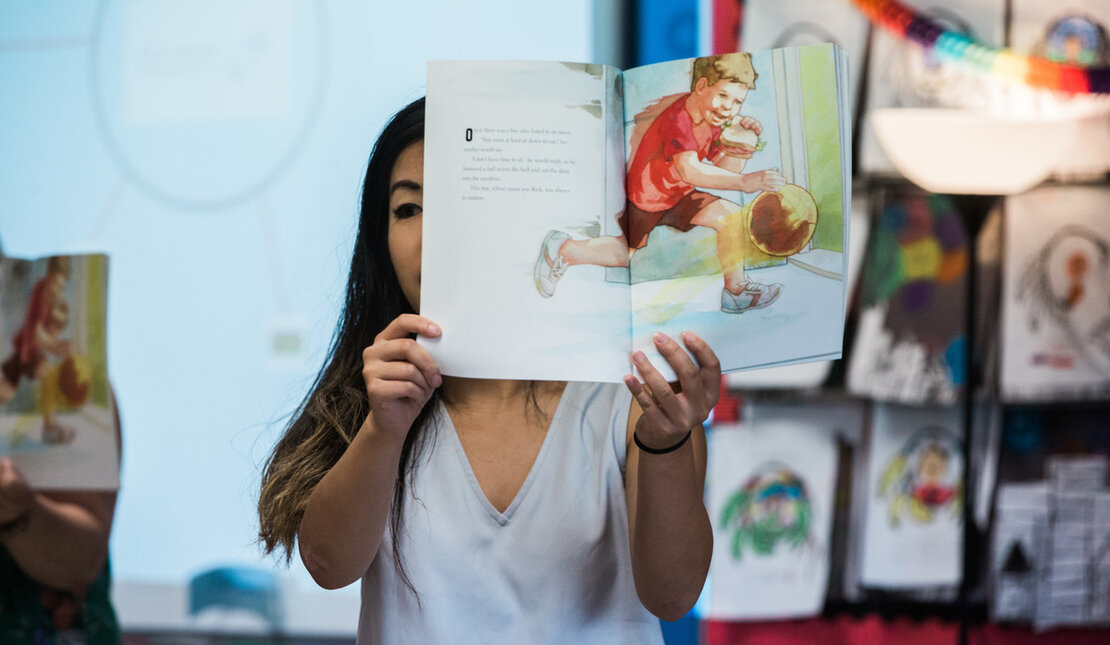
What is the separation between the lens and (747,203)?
679mm

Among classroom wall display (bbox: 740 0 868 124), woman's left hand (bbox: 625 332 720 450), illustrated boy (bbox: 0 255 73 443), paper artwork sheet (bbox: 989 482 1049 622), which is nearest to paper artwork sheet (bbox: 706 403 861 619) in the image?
paper artwork sheet (bbox: 989 482 1049 622)

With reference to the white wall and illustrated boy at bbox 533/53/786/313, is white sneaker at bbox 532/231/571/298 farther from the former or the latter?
the white wall

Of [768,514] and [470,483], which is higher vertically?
[470,483]

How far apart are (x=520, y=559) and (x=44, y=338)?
1.11m

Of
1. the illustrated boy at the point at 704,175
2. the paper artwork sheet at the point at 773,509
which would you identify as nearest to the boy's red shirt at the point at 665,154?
the illustrated boy at the point at 704,175

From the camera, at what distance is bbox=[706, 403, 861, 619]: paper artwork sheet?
5.57 feet

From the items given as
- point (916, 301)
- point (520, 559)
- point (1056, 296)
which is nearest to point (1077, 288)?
point (1056, 296)

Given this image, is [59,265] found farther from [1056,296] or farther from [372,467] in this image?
[1056,296]

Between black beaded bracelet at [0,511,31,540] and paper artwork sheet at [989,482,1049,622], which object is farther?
paper artwork sheet at [989,482,1049,622]

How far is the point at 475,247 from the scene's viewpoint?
68 centimetres

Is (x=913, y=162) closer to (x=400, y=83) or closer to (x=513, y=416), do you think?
(x=400, y=83)

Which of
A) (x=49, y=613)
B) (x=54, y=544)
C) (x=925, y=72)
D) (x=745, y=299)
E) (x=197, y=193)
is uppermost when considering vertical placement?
(x=925, y=72)

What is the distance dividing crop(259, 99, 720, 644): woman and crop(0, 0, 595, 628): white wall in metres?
0.96

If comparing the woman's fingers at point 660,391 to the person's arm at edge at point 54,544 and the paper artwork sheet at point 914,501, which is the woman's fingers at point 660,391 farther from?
the paper artwork sheet at point 914,501
